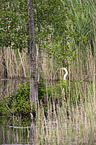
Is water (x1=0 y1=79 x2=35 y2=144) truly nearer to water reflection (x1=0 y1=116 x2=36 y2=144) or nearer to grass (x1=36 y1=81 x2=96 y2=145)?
water reflection (x1=0 y1=116 x2=36 y2=144)

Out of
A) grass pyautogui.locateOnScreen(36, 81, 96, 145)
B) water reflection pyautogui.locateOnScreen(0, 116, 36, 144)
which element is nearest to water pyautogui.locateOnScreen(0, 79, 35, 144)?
water reflection pyautogui.locateOnScreen(0, 116, 36, 144)

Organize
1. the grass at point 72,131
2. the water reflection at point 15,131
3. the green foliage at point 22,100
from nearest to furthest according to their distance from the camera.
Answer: the grass at point 72,131 < the water reflection at point 15,131 < the green foliage at point 22,100

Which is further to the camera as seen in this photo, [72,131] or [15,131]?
[15,131]

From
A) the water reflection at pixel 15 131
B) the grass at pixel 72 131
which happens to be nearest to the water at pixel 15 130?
the water reflection at pixel 15 131

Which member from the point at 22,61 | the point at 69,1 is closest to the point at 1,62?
the point at 22,61

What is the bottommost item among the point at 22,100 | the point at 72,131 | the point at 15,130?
the point at 15,130

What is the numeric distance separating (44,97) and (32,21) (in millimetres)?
2213

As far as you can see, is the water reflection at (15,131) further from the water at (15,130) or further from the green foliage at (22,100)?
the green foliage at (22,100)

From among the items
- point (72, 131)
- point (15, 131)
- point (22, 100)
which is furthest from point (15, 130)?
point (22, 100)

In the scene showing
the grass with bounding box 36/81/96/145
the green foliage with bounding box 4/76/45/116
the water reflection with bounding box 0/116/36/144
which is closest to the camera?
the grass with bounding box 36/81/96/145

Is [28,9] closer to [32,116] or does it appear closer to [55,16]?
[55,16]

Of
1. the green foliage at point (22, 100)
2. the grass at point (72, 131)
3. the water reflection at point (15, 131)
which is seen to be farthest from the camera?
the green foliage at point (22, 100)

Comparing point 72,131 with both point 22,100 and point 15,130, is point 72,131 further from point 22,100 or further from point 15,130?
point 22,100

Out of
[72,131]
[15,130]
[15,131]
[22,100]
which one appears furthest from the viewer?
[22,100]
